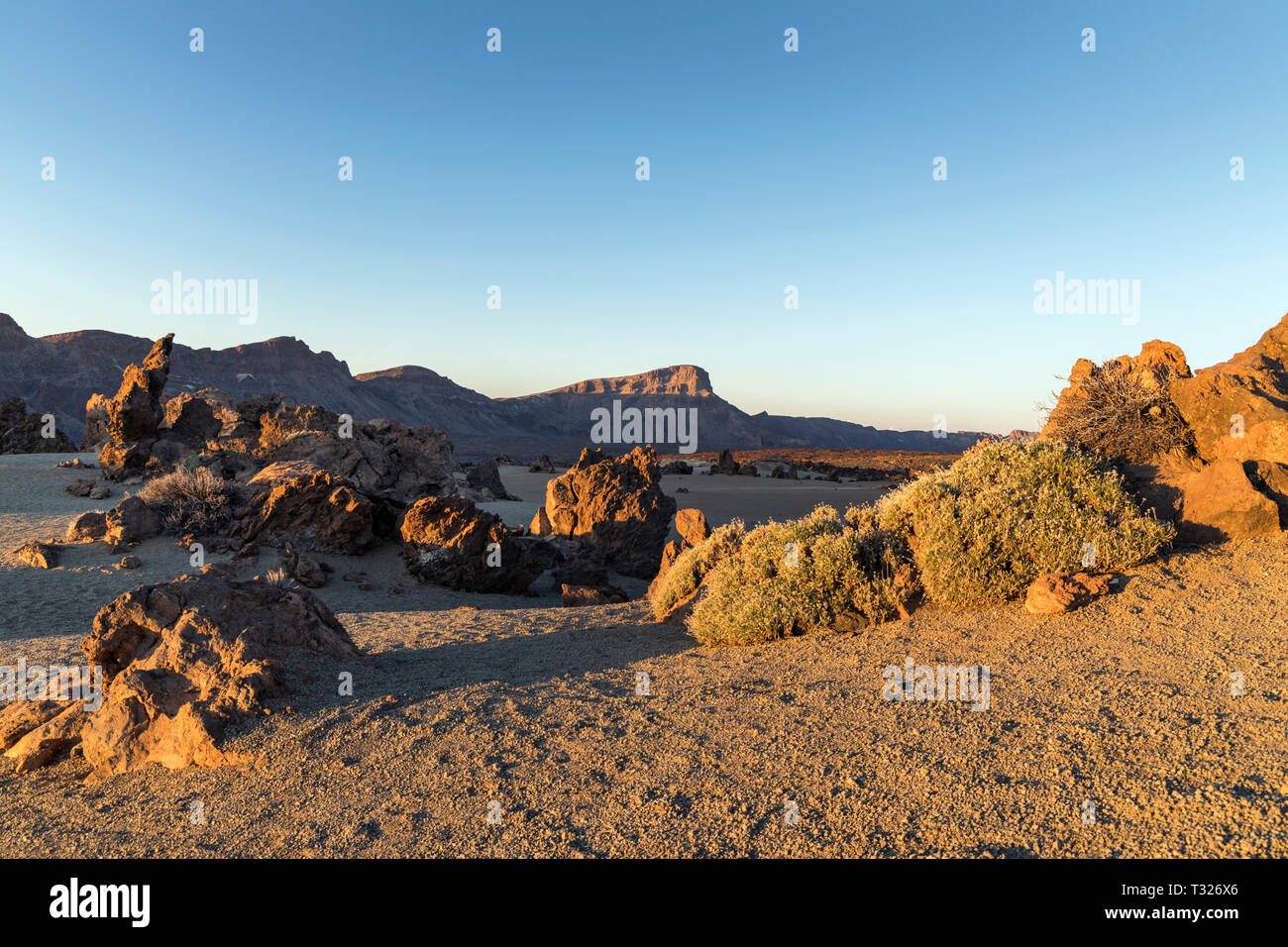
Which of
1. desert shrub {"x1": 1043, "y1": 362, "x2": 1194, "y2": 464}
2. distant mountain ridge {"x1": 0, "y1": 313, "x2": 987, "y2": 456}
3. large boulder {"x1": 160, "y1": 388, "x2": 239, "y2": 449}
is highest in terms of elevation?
distant mountain ridge {"x1": 0, "y1": 313, "x2": 987, "y2": 456}

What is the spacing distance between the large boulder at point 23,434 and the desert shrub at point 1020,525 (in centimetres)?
3117

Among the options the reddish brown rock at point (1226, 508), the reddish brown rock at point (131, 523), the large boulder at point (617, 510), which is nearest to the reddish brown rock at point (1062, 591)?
the reddish brown rock at point (1226, 508)

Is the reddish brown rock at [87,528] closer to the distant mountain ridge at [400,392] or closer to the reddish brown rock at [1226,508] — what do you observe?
the reddish brown rock at [1226,508]

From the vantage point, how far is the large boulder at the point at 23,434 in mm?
25984

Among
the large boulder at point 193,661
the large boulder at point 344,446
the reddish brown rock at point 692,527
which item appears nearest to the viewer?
the large boulder at point 193,661

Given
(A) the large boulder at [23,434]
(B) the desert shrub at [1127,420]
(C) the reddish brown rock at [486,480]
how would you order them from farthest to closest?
(C) the reddish brown rock at [486,480] → (A) the large boulder at [23,434] → (B) the desert shrub at [1127,420]

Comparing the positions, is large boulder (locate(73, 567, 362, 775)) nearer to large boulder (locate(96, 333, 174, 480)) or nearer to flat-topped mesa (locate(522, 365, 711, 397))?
large boulder (locate(96, 333, 174, 480))

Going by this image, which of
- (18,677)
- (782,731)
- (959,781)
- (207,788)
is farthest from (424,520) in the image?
(959,781)

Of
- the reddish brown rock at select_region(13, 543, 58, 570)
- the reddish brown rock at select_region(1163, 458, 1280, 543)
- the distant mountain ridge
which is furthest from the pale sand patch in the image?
the distant mountain ridge

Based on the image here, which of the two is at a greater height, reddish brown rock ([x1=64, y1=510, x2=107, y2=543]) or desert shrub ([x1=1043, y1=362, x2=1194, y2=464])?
desert shrub ([x1=1043, y1=362, x2=1194, y2=464])

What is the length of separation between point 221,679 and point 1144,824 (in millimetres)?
5187

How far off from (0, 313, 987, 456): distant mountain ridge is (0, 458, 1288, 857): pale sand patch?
6426 cm

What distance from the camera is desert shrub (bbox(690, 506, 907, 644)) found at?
239 inches
